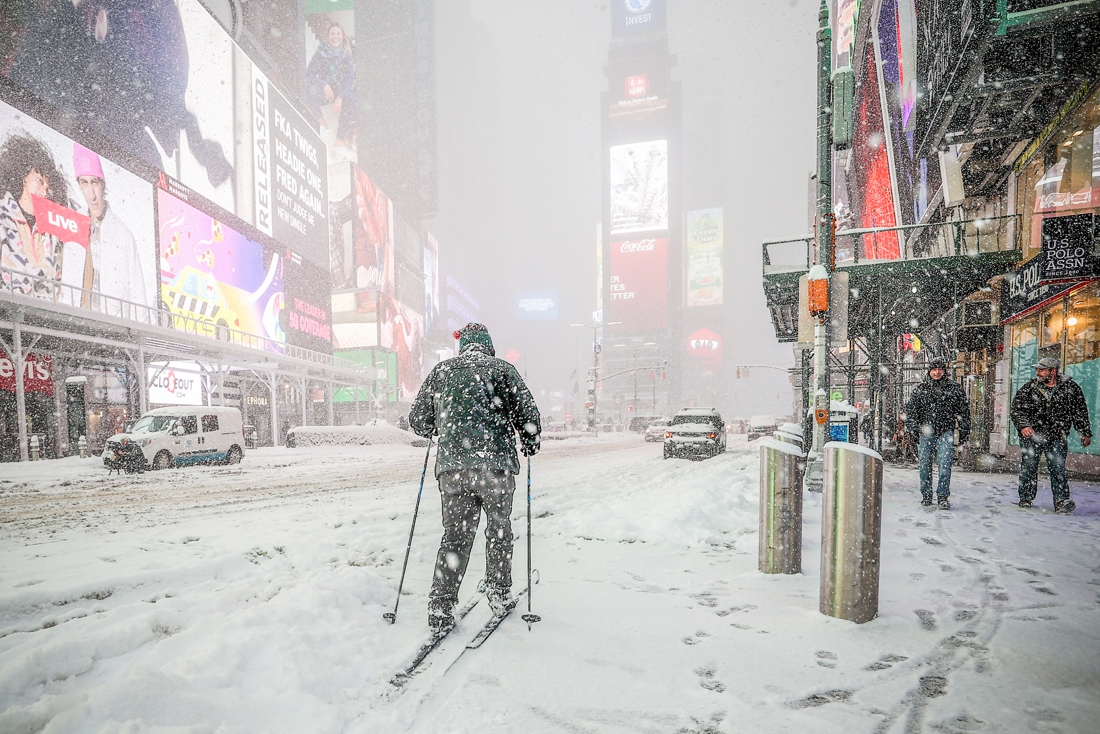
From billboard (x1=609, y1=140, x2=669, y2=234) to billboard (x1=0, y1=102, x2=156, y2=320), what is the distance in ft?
428

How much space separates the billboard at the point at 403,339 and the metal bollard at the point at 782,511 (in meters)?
59.3

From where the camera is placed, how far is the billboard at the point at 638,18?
17450 cm

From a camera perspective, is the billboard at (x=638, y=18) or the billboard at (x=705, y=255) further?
the billboard at (x=638, y=18)

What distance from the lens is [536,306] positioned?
424 feet

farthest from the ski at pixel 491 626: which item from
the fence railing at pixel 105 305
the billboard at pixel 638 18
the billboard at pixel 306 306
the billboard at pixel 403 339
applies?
the billboard at pixel 638 18

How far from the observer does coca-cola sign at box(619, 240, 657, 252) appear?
147 m

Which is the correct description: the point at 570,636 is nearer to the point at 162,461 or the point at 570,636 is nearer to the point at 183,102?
the point at 162,461

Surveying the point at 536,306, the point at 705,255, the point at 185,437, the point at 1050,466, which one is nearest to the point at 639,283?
the point at 705,255

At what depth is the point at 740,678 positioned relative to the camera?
2584mm

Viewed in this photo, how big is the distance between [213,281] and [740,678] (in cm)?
3608

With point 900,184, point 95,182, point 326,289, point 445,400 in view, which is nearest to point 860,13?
point 900,184

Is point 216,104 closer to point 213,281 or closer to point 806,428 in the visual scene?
point 213,281

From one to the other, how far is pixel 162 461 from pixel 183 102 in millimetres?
25005

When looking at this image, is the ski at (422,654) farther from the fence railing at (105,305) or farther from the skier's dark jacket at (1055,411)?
the fence railing at (105,305)
